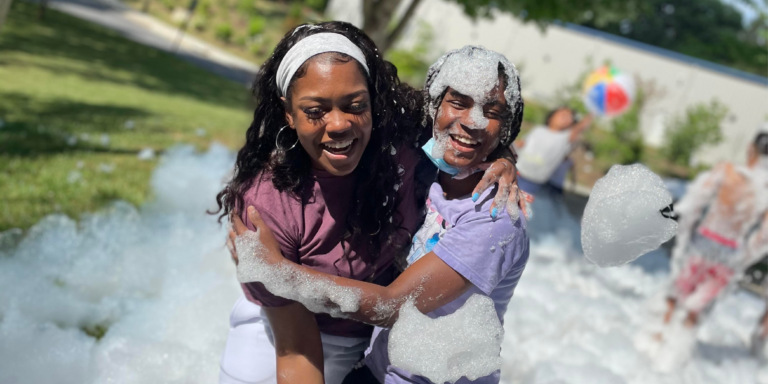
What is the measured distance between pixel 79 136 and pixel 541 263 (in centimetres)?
498

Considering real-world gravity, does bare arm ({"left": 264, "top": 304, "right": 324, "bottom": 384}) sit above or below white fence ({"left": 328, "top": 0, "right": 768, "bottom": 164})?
above

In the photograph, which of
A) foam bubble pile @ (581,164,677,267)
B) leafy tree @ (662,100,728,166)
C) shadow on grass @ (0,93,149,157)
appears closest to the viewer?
foam bubble pile @ (581,164,677,267)

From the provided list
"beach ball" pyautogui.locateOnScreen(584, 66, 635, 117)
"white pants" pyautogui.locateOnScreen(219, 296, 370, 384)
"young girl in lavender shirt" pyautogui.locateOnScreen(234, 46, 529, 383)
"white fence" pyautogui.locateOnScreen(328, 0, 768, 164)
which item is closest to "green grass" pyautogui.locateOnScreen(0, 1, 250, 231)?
"white pants" pyautogui.locateOnScreen(219, 296, 370, 384)

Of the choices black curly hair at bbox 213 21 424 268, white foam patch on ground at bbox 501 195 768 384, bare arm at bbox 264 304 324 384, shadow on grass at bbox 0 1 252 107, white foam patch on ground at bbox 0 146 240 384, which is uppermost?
black curly hair at bbox 213 21 424 268

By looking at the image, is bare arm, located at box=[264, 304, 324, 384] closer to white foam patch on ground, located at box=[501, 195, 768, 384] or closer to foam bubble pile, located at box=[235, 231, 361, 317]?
foam bubble pile, located at box=[235, 231, 361, 317]

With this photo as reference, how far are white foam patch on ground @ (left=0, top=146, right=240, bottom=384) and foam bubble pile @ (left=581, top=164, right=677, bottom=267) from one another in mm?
2103

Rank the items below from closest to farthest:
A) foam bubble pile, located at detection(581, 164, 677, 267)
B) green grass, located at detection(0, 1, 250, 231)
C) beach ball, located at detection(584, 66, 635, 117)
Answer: foam bubble pile, located at detection(581, 164, 677, 267) → green grass, located at detection(0, 1, 250, 231) → beach ball, located at detection(584, 66, 635, 117)

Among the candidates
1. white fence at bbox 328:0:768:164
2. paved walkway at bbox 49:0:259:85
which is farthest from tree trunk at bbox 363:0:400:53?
white fence at bbox 328:0:768:164

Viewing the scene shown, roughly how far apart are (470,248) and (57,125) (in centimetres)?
635

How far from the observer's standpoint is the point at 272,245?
2092 millimetres

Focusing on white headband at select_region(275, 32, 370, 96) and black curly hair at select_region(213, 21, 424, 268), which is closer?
white headband at select_region(275, 32, 370, 96)

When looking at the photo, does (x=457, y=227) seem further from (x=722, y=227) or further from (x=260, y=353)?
(x=722, y=227)

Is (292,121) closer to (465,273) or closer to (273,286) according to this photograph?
(273,286)

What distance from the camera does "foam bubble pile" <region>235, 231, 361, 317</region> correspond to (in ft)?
6.78
